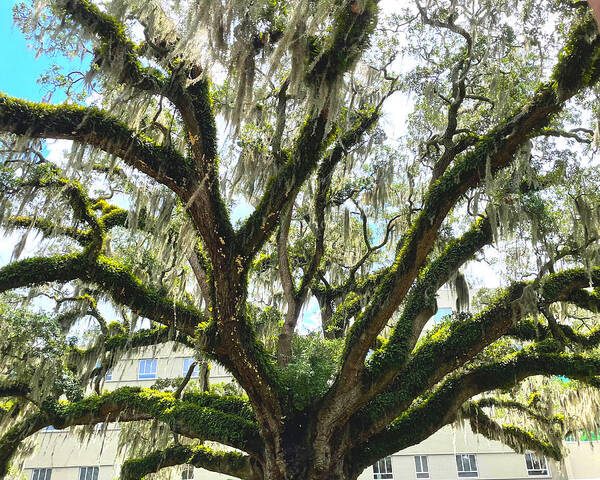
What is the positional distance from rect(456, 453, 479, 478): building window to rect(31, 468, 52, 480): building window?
20.2 metres

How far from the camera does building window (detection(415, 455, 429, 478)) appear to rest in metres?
22.7

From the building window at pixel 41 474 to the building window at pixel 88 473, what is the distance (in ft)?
5.92

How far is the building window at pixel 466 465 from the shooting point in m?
22.3

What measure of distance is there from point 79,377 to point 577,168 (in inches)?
387

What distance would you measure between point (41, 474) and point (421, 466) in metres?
19.1

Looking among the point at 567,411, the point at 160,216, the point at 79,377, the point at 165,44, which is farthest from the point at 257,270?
the point at 567,411

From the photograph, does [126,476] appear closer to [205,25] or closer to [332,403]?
[332,403]

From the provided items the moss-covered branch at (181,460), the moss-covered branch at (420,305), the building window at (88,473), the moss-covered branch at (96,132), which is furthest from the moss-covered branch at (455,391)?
the building window at (88,473)

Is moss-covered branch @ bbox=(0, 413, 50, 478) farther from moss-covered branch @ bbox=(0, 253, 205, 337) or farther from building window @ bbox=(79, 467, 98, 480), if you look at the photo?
building window @ bbox=(79, 467, 98, 480)

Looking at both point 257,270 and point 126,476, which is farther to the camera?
point 257,270

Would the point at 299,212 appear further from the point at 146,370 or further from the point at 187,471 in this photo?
the point at 146,370

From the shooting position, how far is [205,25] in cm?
548

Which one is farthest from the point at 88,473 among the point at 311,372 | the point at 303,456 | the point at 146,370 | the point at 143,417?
the point at 311,372


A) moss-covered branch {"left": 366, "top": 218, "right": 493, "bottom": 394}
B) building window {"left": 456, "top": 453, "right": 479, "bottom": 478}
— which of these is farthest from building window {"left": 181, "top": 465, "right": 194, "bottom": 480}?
building window {"left": 456, "top": 453, "right": 479, "bottom": 478}
